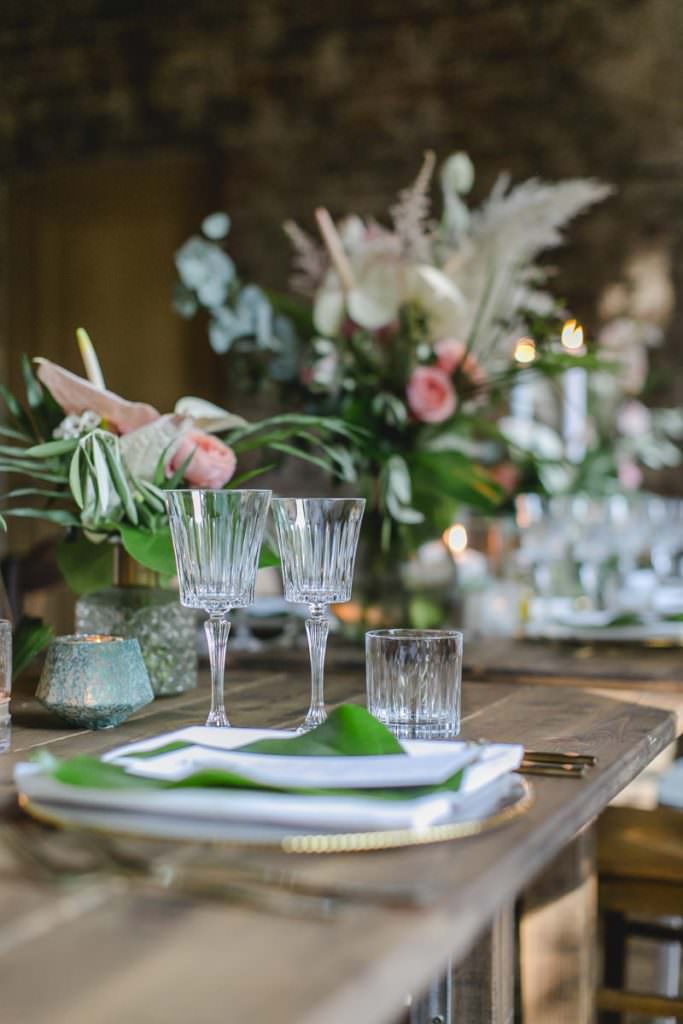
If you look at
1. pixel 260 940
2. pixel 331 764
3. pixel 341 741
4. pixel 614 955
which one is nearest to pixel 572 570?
pixel 614 955

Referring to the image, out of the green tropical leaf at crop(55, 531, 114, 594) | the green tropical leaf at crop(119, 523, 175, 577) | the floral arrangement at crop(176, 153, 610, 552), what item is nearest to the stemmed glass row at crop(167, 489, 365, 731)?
the green tropical leaf at crop(119, 523, 175, 577)

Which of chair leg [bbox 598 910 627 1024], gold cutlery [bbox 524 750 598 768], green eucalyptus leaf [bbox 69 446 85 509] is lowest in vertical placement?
chair leg [bbox 598 910 627 1024]

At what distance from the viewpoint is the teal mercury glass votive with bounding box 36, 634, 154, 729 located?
4.13 ft

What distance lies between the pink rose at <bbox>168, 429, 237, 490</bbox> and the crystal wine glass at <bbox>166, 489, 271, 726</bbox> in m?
0.23

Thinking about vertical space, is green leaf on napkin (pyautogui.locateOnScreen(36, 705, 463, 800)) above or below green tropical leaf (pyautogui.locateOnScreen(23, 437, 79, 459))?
below

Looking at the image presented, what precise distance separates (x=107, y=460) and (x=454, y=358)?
85 centimetres

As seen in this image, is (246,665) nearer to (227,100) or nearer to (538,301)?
(538,301)

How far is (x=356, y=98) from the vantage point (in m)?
5.11

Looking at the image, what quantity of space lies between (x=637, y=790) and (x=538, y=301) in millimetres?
1744

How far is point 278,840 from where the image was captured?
814 millimetres

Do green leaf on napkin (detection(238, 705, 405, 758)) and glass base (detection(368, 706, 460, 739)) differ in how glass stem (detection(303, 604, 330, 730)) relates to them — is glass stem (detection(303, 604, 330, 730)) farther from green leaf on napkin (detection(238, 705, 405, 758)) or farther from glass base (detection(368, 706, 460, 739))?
green leaf on napkin (detection(238, 705, 405, 758))

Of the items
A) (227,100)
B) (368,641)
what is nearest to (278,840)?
(368,641)

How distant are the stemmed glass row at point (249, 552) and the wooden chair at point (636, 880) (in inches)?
31.0

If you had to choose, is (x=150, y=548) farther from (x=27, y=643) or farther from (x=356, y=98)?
(x=356, y=98)
